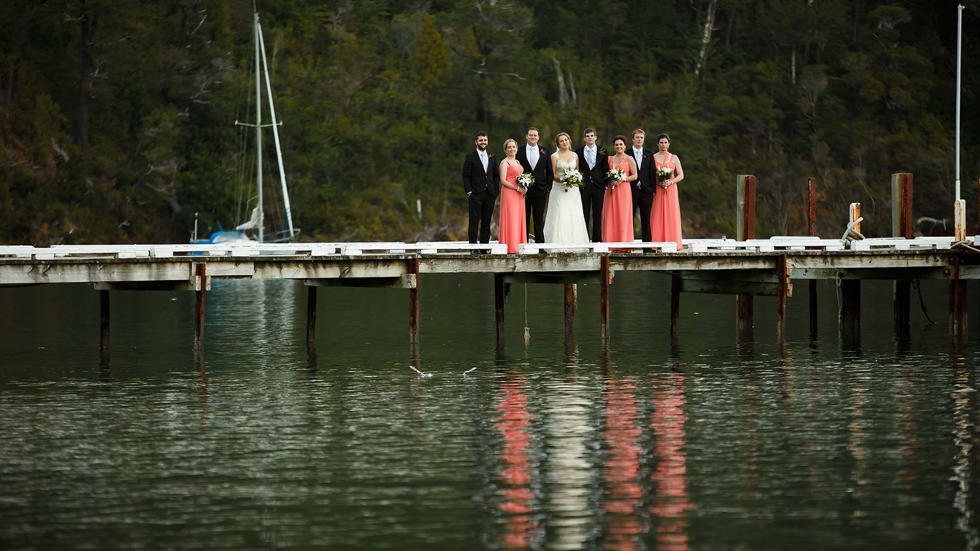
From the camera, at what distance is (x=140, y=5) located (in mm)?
67688

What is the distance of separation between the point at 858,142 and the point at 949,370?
47.7m

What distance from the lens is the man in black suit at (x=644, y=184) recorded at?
2927cm

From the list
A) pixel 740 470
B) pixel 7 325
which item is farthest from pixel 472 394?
pixel 7 325

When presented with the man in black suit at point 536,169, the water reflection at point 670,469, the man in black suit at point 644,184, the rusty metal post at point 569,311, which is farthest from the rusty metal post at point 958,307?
the water reflection at point 670,469

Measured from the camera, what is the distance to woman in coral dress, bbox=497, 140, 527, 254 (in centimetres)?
2816

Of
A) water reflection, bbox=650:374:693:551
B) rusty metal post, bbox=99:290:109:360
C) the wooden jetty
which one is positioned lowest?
water reflection, bbox=650:374:693:551

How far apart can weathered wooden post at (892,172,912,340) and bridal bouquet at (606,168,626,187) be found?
600 centimetres

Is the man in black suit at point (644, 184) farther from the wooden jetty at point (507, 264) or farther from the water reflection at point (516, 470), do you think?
the water reflection at point (516, 470)

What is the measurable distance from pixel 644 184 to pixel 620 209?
56 cm

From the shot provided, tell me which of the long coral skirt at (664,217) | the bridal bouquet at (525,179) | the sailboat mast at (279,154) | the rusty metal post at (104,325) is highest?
the sailboat mast at (279,154)

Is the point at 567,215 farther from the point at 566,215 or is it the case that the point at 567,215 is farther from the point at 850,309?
the point at 850,309

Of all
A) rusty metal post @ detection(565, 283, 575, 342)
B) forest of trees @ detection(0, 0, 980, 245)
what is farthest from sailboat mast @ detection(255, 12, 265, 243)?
rusty metal post @ detection(565, 283, 575, 342)

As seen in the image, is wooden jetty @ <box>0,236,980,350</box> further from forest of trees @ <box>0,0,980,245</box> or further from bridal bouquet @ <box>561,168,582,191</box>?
forest of trees @ <box>0,0,980,245</box>

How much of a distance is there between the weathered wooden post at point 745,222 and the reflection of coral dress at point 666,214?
2414mm
